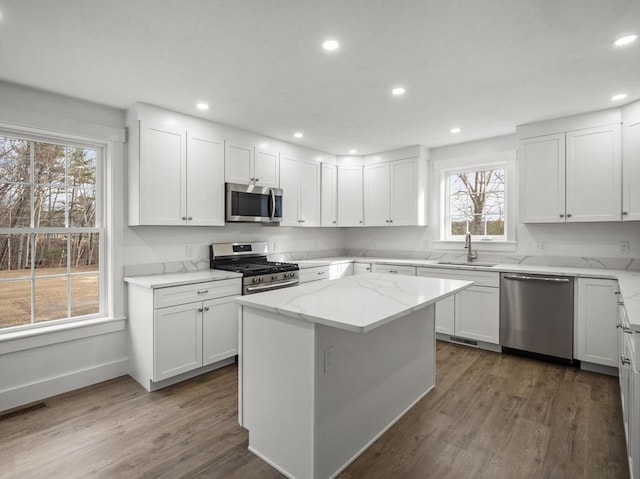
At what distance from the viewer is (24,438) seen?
2.19m

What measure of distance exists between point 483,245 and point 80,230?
4437 mm

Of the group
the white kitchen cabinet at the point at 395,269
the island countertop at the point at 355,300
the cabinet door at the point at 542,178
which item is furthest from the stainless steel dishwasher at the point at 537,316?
the island countertop at the point at 355,300

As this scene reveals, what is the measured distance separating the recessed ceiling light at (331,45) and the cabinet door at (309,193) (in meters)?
2.45

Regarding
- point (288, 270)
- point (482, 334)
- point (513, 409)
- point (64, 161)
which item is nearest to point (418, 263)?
point (482, 334)

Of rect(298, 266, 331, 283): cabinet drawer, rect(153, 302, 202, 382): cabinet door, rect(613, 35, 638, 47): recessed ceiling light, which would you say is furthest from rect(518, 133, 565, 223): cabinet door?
rect(153, 302, 202, 382): cabinet door

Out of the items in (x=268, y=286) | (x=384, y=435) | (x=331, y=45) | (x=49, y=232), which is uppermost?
(x=331, y=45)

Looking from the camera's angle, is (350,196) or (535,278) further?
(350,196)

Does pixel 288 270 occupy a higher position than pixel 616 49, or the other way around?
pixel 616 49

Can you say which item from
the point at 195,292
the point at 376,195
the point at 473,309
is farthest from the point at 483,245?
the point at 195,292

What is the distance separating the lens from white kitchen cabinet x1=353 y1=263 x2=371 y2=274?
479 centimetres

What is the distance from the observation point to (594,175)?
11.0 feet

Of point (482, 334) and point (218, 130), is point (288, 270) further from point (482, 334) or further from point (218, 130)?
point (482, 334)

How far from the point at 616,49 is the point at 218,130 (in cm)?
332

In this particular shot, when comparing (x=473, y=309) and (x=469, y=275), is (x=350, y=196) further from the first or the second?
(x=473, y=309)
